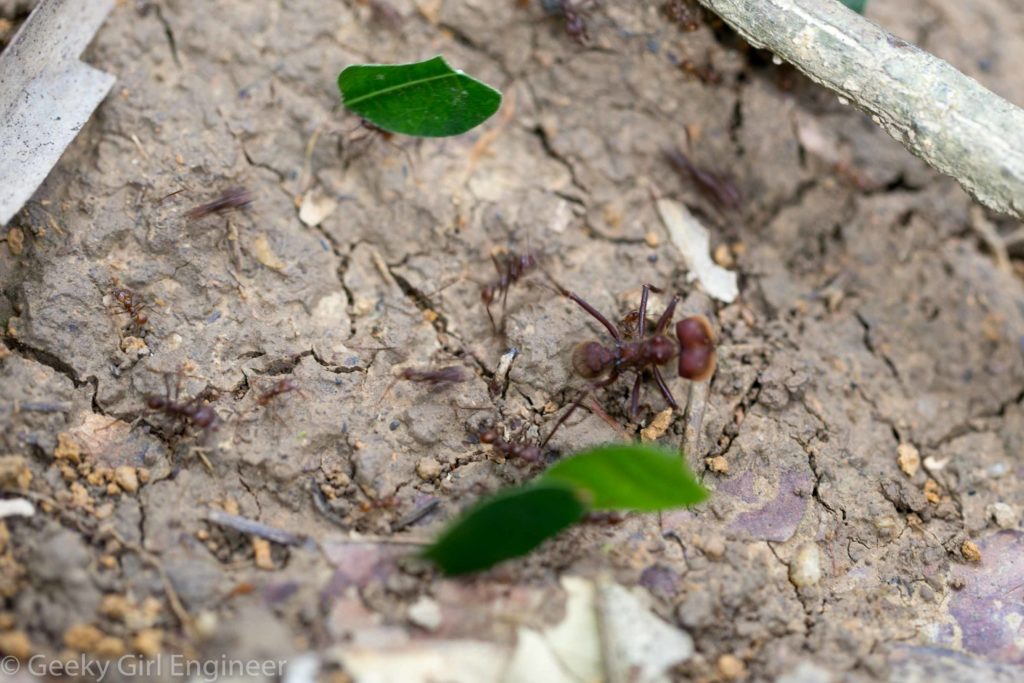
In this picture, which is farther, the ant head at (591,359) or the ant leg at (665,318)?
the ant leg at (665,318)

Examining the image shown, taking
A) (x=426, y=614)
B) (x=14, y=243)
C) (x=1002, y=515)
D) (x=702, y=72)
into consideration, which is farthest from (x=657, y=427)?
(x=14, y=243)

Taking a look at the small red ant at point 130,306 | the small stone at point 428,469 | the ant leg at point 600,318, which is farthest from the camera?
the ant leg at point 600,318

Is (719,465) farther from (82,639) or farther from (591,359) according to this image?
(82,639)

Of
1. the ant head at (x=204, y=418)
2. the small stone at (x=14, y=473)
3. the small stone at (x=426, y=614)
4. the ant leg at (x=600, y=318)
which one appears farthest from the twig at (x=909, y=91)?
the small stone at (x=14, y=473)

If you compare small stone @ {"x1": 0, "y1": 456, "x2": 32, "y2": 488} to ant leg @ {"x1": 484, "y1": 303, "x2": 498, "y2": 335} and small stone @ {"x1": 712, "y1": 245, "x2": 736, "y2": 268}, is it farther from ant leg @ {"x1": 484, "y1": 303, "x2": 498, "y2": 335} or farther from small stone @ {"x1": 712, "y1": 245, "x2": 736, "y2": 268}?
small stone @ {"x1": 712, "y1": 245, "x2": 736, "y2": 268}

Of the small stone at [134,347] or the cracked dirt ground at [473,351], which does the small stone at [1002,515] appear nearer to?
the cracked dirt ground at [473,351]

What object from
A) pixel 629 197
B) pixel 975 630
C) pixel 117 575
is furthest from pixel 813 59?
pixel 117 575

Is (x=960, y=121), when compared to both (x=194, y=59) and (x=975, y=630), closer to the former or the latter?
(x=975, y=630)
